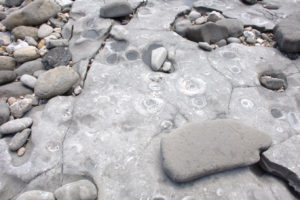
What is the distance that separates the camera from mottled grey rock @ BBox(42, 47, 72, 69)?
1.87 m

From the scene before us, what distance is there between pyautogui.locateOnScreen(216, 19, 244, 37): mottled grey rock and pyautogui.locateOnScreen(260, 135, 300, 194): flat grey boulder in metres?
1.13

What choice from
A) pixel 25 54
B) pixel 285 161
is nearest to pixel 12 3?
pixel 25 54

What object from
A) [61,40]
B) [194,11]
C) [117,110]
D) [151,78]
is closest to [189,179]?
[117,110]

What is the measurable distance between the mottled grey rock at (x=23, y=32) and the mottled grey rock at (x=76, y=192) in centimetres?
149

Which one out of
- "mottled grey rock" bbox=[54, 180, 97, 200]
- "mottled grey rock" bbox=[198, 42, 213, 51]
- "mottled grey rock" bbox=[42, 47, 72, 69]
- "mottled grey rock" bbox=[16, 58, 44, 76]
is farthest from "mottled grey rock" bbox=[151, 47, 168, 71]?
"mottled grey rock" bbox=[54, 180, 97, 200]

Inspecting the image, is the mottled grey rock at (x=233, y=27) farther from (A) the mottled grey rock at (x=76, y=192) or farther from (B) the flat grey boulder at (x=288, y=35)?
(A) the mottled grey rock at (x=76, y=192)

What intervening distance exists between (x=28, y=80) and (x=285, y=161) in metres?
1.74

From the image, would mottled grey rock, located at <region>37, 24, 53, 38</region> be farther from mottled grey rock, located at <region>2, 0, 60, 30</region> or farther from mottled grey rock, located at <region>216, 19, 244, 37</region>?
mottled grey rock, located at <region>216, 19, 244, 37</region>

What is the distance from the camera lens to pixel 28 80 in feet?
5.75

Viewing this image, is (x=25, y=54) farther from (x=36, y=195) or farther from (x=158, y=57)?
(x=36, y=195)

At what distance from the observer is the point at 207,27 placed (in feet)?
6.77

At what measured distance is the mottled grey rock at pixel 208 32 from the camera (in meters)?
2.06

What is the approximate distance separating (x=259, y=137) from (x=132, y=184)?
2.45 feet

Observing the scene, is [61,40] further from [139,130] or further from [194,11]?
[194,11]
